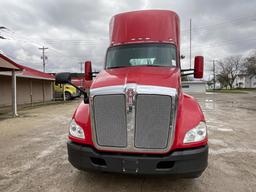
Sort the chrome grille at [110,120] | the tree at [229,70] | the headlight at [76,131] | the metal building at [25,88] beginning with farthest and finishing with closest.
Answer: the tree at [229,70]
the metal building at [25,88]
the headlight at [76,131]
the chrome grille at [110,120]

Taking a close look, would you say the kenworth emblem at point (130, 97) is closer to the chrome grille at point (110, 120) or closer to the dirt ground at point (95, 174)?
the chrome grille at point (110, 120)

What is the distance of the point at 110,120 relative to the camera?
2658 mm

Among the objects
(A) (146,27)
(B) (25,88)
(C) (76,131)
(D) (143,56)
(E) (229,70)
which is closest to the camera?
(C) (76,131)

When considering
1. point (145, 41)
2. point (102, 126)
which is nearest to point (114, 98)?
point (102, 126)

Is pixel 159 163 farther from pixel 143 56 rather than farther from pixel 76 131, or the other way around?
pixel 143 56

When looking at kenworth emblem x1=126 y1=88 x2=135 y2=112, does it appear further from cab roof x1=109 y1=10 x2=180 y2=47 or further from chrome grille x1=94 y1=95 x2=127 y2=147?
cab roof x1=109 y1=10 x2=180 y2=47

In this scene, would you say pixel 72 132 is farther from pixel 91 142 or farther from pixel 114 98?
pixel 114 98

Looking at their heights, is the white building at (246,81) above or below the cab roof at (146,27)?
below

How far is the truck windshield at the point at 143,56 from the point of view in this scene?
13.8 ft

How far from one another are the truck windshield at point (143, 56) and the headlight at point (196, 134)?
1.75 m

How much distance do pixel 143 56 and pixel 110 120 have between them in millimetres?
2105

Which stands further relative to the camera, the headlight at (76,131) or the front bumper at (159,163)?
the headlight at (76,131)

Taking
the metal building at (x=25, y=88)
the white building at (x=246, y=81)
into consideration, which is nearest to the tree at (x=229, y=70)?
the white building at (x=246, y=81)

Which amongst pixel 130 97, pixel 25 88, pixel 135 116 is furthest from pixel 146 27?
pixel 25 88
